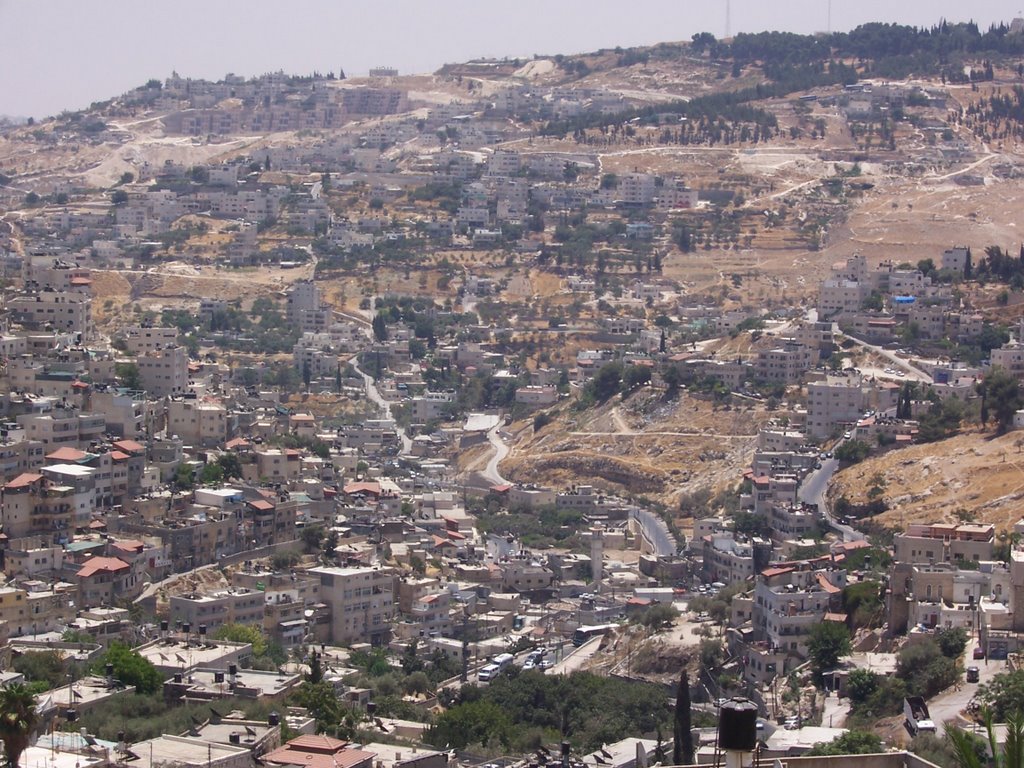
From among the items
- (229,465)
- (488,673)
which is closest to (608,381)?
(229,465)

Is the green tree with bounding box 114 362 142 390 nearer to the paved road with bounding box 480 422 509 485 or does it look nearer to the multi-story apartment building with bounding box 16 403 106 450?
the multi-story apartment building with bounding box 16 403 106 450

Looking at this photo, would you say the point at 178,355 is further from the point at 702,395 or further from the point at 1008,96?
the point at 1008,96

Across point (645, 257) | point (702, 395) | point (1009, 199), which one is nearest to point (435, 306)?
point (645, 257)

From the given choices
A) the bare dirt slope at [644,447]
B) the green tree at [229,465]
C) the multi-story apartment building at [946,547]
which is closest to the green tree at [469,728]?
the multi-story apartment building at [946,547]

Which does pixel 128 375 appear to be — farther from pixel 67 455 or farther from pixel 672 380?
pixel 672 380

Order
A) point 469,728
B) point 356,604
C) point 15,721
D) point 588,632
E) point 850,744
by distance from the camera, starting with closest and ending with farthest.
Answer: point 15,721, point 850,744, point 469,728, point 356,604, point 588,632
